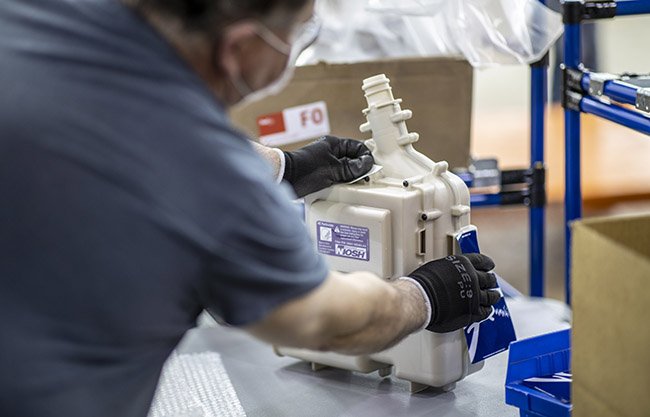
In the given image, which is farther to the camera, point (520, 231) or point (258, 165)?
point (520, 231)

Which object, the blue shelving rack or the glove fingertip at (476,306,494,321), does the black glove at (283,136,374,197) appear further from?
the blue shelving rack

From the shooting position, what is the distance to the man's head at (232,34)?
2.46ft

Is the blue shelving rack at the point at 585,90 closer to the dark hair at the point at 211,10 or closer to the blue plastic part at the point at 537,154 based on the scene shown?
the blue plastic part at the point at 537,154

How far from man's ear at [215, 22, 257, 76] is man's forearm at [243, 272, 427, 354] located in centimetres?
25

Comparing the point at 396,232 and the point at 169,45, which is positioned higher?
the point at 169,45

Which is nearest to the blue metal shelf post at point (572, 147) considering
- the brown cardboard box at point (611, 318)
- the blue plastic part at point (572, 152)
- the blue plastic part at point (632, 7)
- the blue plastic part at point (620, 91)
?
the blue plastic part at point (572, 152)

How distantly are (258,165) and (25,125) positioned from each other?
22 cm

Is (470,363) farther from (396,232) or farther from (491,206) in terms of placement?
(491,206)

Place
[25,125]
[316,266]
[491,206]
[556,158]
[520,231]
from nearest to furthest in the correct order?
[25,125], [316,266], [491,206], [520,231], [556,158]

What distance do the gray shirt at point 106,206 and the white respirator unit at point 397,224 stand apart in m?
0.48

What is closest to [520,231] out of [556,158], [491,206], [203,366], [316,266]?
[556,158]

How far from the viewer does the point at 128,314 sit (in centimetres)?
76

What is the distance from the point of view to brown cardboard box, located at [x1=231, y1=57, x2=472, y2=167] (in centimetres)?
189

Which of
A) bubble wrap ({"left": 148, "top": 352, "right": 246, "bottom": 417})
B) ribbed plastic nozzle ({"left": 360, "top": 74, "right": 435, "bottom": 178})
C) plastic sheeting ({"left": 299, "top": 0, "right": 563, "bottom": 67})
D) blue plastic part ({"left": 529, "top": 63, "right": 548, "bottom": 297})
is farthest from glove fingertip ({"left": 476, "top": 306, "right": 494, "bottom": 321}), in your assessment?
blue plastic part ({"left": 529, "top": 63, "right": 548, "bottom": 297})
